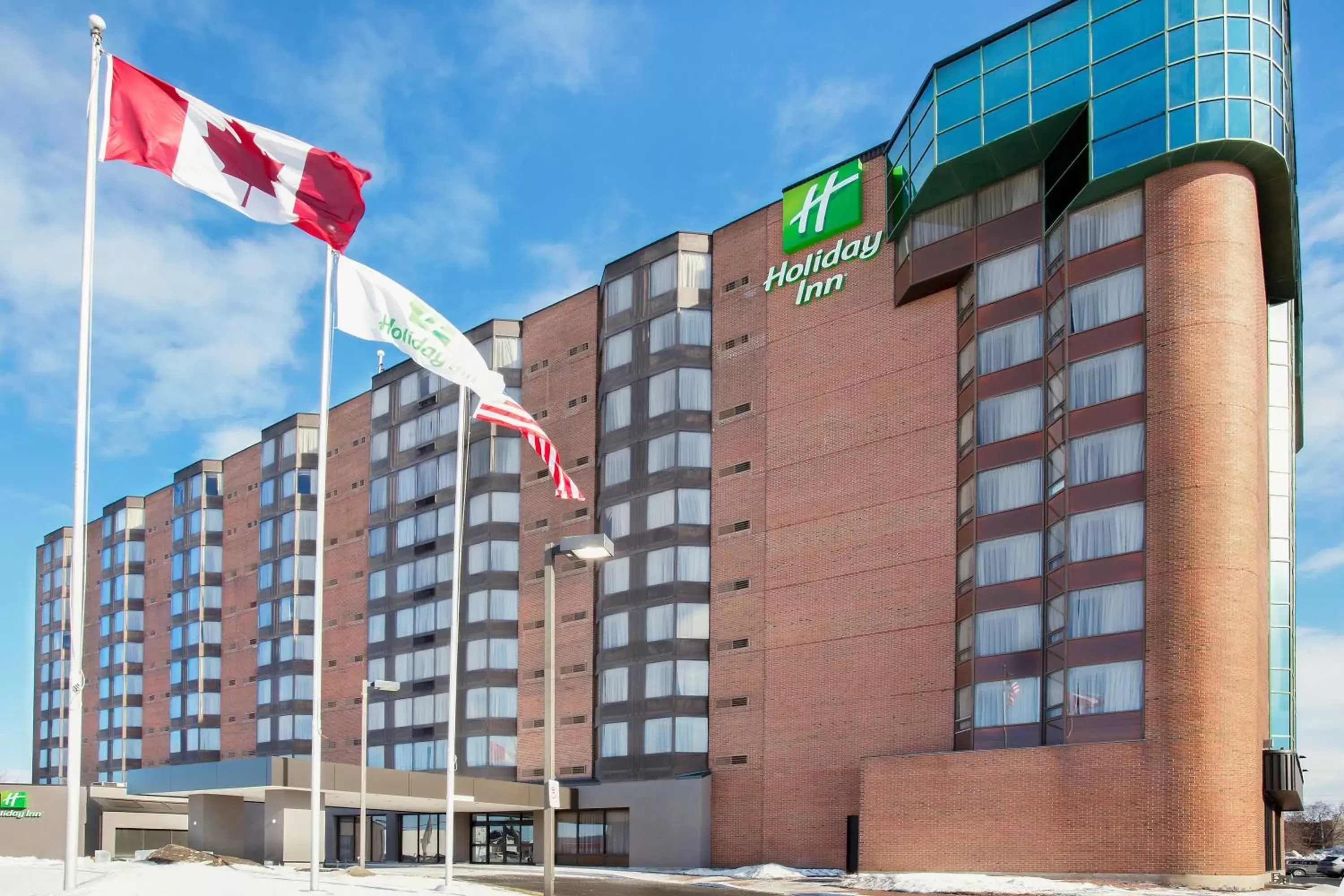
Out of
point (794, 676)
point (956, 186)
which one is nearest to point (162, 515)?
point (794, 676)

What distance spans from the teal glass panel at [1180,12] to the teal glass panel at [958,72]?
6778mm

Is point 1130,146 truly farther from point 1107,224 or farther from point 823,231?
point 823,231

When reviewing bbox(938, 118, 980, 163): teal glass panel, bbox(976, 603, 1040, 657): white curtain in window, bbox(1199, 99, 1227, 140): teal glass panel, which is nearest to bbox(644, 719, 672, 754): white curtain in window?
bbox(976, 603, 1040, 657): white curtain in window

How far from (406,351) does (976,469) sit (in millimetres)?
23570

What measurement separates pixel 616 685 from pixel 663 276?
18175 millimetres

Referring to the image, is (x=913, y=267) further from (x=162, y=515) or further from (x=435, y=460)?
(x=162, y=515)

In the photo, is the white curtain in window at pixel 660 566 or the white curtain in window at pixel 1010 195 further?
the white curtain in window at pixel 660 566

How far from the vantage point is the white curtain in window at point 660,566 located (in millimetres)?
58688

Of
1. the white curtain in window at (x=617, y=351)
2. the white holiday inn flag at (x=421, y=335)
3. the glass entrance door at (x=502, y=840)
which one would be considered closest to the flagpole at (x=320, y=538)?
the white holiday inn flag at (x=421, y=335)

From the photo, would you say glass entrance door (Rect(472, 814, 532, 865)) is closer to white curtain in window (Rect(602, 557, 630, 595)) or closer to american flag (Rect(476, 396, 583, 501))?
white curtain in window (Rect(602, 557, 630, 595))

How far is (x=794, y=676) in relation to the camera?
5303 centimetres

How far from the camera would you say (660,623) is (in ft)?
193

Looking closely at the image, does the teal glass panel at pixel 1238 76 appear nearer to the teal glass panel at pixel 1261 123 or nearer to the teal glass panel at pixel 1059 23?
the teal glass panel at pixel 1261 123

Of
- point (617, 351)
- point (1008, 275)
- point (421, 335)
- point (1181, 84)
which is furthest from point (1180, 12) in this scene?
point (617, 351)
